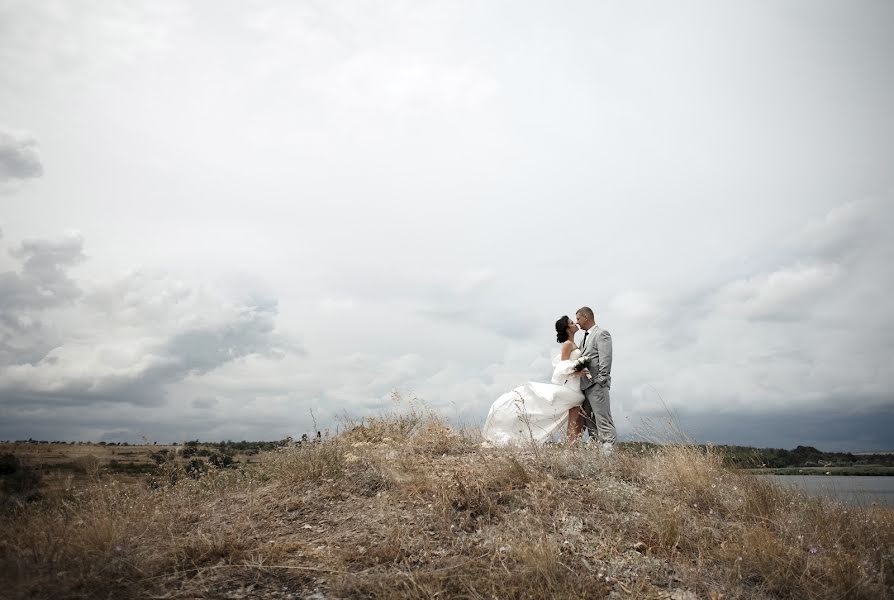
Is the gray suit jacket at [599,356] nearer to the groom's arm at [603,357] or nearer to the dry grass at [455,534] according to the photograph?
the groom's arm at [603,357]

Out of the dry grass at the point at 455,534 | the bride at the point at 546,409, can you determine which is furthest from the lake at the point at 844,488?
the bride at the point at 546,409

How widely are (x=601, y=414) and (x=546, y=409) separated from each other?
113 cm

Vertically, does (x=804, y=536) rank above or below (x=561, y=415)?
below

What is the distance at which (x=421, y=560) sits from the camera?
4.98 m

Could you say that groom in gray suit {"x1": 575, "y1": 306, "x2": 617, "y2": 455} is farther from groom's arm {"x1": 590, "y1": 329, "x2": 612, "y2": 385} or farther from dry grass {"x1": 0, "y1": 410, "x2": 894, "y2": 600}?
dry grass {"x1": 0, "y1": 410, "x2": 894, "y2": 600}

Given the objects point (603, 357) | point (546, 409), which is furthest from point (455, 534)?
point (603, 357)

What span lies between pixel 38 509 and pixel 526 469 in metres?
6.39

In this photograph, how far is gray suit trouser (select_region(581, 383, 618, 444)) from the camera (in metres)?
9.91

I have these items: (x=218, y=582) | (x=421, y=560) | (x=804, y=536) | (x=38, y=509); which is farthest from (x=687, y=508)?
(x=38, y=509)

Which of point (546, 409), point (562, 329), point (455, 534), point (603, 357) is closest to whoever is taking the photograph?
point (455, 534)

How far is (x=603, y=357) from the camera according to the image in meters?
10.0

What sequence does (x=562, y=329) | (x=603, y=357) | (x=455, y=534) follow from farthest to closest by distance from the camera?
1. (x=562, y=329)
2. (x=603, y=357)
3. (x=455, y=534)

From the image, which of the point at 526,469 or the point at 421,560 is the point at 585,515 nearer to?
the point at 526,469

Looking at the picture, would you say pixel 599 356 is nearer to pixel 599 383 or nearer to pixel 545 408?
Result: pixel 599 383
